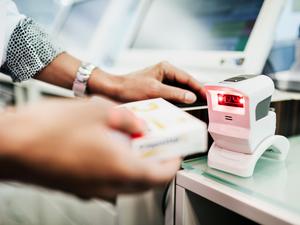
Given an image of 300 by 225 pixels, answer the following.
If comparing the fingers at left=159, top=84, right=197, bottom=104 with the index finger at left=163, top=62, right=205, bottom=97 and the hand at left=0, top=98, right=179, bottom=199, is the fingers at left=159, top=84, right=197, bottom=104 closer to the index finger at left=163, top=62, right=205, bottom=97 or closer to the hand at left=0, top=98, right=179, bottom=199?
the index finger at left=163, top=62, right=205, bottom=97

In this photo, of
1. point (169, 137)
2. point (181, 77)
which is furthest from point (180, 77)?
point (169, 137)

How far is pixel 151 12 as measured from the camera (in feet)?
4.63

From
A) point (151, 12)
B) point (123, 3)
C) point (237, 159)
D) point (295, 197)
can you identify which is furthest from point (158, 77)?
point (123, 3)

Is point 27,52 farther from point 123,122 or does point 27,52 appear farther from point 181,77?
point 123,122

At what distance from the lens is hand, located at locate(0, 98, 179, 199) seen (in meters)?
0.25

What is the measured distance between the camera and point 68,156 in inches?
9.7

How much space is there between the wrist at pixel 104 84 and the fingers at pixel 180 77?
0.40 feet

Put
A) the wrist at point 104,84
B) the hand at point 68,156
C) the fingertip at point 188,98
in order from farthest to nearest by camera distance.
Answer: the wrist at point 104,84, the fingertip at point 188,98, the hand at point 68,156

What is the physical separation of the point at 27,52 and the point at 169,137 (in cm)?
65

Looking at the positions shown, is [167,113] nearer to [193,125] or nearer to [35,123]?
[193,125]

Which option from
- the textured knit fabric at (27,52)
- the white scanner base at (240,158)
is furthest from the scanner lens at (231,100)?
the textured knit fabric at (27,52)

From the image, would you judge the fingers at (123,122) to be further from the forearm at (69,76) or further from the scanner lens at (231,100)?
the forearm at (69,76)

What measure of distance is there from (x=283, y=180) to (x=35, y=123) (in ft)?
1.42

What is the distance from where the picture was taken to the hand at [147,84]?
67 centimetres
